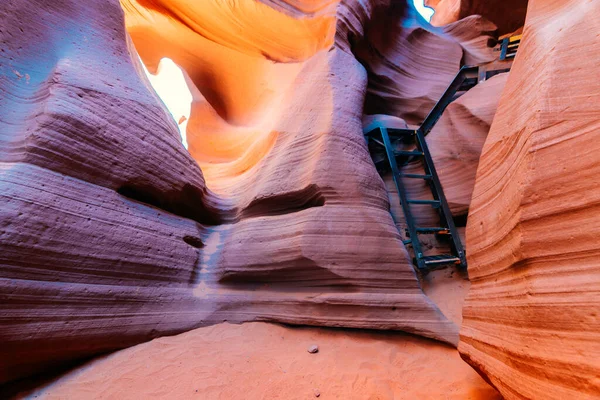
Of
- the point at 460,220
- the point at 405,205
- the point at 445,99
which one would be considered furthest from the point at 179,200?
the point at 445,99

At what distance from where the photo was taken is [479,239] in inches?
73.9

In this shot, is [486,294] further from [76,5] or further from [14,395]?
[76,5]

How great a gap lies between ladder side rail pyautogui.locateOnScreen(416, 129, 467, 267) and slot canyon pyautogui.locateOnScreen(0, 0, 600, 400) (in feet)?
0.09

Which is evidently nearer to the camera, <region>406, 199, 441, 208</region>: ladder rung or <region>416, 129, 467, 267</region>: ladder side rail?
<region>416, 129, 467, 267</region>: ladder side rail

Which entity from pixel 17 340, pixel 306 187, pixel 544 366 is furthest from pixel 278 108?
pixel 544 366

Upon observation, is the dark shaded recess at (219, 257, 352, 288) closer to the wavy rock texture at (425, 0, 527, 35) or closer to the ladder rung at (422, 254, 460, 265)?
the ladder rung at (422, 254, 460, 265)

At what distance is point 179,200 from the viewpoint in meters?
3.26

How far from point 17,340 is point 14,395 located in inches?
14.5

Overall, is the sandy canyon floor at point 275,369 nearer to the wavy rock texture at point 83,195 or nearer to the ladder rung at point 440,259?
the wavy rock texture at point 83,195

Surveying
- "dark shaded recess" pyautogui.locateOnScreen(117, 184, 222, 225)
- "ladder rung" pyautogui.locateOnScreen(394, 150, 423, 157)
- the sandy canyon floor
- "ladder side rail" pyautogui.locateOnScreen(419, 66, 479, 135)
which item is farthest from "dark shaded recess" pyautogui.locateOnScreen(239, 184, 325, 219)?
"ladder side rail" pyautogui.locateOnScreen(419, 66, 479, 135)

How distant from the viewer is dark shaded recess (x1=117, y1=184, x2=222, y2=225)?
9.52 ft

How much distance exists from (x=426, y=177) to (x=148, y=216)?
3510 millimetres

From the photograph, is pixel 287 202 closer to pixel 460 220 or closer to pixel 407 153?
pixel 407 153

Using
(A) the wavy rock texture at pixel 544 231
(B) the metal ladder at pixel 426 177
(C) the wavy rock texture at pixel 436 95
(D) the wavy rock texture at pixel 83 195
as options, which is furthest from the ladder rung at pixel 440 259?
(D) the wavy rock texture at pixel 83 195
